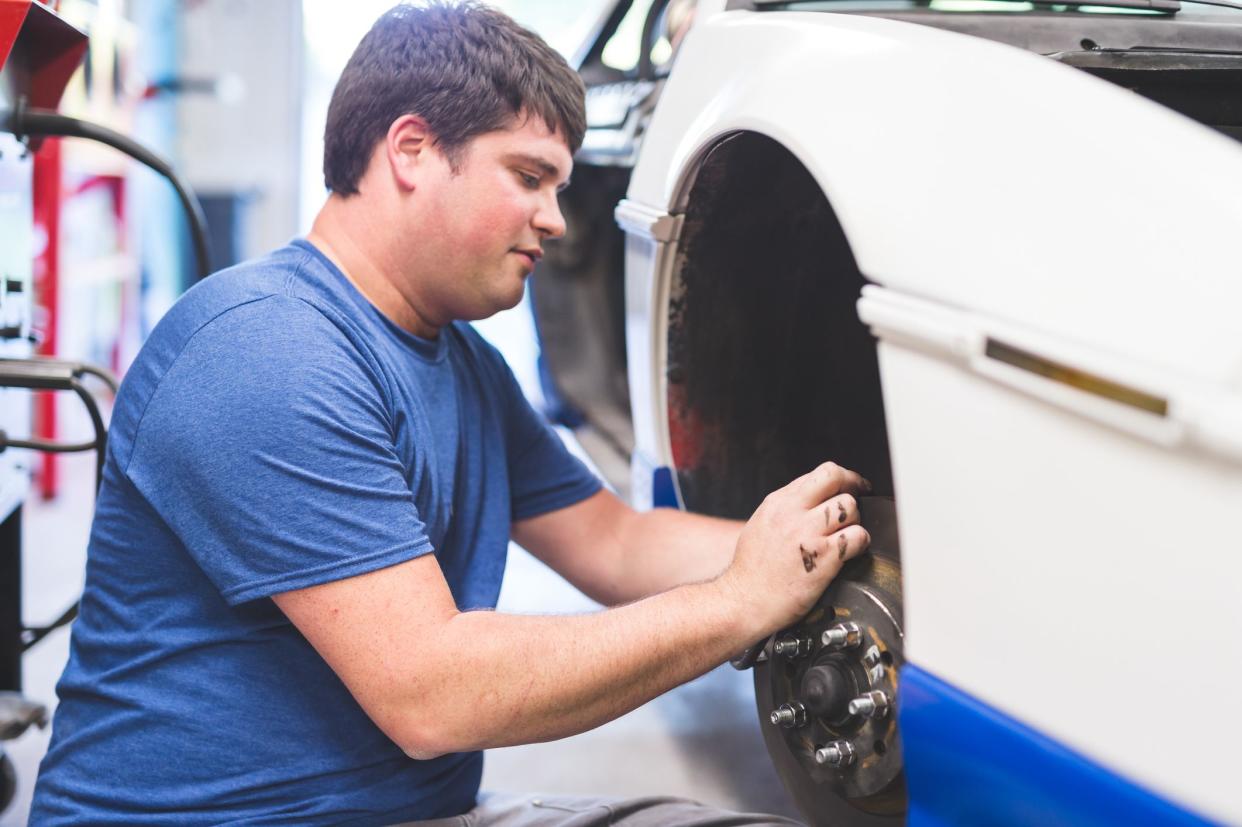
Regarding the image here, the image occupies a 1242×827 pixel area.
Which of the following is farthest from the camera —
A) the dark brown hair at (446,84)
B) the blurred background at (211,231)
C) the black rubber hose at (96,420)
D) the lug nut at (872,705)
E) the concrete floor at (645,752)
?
the blurred background at (211,231)

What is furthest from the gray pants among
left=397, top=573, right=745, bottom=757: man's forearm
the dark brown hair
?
the dark brown hair

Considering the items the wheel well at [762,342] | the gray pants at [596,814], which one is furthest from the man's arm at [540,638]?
the wheel well at [762,342]

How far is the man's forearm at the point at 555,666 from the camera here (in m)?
1.04

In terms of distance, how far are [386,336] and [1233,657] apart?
2.86ft

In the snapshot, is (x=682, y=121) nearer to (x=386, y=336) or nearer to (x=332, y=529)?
(x=386, y=336)

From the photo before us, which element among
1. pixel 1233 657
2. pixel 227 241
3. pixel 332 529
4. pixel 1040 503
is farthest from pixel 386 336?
pixel 227 241

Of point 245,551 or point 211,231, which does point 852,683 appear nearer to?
point 245,551

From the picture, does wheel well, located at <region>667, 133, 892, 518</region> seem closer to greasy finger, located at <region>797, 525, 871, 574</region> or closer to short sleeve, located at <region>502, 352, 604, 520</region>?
short sleeve, located at <region>502, 352, 604, 520</region>

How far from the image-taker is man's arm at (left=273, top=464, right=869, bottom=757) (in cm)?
104

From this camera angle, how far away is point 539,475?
1.57 m

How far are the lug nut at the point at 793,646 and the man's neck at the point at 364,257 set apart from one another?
1.79 ft

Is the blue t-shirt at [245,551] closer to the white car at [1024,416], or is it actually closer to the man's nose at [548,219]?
the man's nose at [548,219]

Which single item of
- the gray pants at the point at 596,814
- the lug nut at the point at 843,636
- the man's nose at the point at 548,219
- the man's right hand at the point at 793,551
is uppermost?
the man's nose at the point at 548,219

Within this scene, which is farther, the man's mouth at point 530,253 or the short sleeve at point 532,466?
the short sleeve at point 532,466
